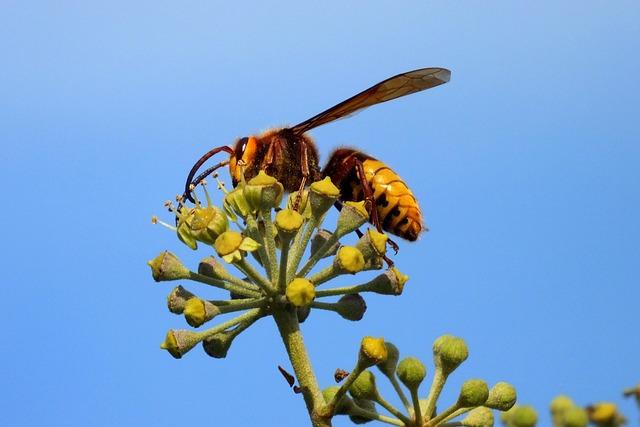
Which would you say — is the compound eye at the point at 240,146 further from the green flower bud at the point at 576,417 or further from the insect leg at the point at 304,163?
the green flower bud at the point at 576,417

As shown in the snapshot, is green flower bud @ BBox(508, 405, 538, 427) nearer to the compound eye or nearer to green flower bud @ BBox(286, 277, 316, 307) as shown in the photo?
green flower bud @ BBox(286, 277, 316, 307)

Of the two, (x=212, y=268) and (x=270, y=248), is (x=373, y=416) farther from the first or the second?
(x=212, y=268)

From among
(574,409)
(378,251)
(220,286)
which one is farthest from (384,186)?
(574,409)

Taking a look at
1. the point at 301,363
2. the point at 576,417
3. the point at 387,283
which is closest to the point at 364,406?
the point at 301,363

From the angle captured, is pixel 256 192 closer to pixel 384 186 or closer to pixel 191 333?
pixel 191 333

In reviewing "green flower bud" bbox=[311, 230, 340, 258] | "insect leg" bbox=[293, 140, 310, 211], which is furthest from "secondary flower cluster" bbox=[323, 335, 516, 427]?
"insect leg" bbox=[293, 140, 310, 211]

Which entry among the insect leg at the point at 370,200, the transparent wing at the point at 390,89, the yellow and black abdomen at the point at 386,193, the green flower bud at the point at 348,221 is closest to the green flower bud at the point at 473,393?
the green flower bud at the point at 348,221

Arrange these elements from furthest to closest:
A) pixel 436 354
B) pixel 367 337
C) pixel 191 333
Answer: pixel 436 354 < pixel 191 333 < pixel 367 337
